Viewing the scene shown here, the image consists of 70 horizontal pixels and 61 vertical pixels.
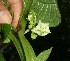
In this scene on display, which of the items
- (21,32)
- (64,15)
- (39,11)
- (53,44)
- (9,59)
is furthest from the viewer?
(64,15)

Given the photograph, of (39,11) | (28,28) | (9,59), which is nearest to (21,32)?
(28,28)

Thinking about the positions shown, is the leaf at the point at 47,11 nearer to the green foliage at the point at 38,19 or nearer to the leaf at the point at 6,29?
the green foliage at the point at 38,19

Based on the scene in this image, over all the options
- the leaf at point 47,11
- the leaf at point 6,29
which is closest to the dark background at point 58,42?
the leaf at point 47,11

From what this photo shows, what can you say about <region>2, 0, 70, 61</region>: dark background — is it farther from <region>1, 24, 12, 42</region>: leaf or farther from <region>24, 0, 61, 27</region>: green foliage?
<region>1, 24, 12, 42</region>: leaf

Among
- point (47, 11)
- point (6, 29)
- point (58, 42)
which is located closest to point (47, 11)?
point (47, 11)

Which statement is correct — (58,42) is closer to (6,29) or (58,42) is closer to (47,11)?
(47,11)

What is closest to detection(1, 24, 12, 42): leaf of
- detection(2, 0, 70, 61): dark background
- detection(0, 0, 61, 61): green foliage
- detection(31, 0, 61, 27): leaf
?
detection(0, 0, 61, 61): green foliage

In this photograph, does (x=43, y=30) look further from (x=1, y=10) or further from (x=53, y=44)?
(x=53, y=44)

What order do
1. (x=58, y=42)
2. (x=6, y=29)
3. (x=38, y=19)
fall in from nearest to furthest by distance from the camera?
1. (x=6, y=29)
2. (x=38, y=19)
3. (x=58, y=42)
